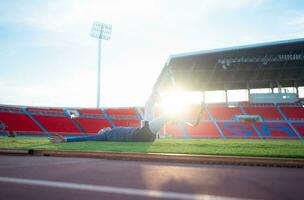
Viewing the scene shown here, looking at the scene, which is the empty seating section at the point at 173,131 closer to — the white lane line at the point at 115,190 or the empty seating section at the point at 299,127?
the empty seating section at the point at 299,127

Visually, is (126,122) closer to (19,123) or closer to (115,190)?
(19,123)

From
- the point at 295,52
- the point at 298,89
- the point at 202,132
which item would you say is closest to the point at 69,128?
the point at 202,132

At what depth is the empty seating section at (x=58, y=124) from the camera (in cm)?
3453

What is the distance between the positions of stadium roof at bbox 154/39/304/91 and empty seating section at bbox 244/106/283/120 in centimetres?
605

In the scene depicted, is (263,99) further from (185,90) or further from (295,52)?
(185,90)

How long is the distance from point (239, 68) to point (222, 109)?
6.85m

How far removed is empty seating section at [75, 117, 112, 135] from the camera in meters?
36.4

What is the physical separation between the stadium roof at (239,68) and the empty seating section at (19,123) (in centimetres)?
1916

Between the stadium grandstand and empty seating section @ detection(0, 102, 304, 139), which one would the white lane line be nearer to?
the stadium grandstand

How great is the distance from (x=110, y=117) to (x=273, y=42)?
2575cm

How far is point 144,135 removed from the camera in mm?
14188

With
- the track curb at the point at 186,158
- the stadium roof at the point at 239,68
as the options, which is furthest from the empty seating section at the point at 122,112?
the track curb at the point at 186,158

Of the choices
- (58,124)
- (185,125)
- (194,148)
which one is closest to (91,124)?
(58,124)

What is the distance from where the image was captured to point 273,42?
26.8 meters
